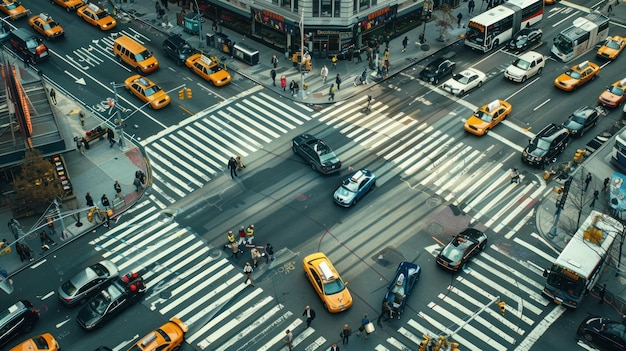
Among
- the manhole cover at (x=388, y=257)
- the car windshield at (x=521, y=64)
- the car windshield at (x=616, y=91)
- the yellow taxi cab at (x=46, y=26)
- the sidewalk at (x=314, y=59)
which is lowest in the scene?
the manhole cover at (x=388, y=257)

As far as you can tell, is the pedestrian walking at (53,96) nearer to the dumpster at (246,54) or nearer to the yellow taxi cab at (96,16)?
the yellow taxi cab at (96,16)

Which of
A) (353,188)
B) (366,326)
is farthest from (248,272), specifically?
(353,188)

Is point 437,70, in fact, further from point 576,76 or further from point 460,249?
Answer: point 460,249

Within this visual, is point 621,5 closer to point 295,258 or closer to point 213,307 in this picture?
point 295,258

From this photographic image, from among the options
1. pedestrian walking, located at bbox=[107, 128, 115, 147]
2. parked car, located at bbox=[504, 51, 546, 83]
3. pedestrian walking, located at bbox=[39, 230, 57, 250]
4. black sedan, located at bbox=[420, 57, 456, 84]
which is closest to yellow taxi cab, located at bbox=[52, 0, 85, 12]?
pedestrian walking, located at bbox=[107, 128, 115, 147]

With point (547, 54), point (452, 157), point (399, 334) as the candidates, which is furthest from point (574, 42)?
point (399, 334)

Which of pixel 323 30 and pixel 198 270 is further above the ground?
pixel 323 30

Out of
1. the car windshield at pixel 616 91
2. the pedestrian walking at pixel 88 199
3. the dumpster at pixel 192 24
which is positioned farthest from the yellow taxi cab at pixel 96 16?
the car windshield at pixel 616 91

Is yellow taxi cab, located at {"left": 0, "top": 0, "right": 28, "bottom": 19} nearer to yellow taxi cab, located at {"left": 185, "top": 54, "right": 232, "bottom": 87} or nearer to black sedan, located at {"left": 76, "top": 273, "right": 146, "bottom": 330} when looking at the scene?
yellow taxi cab, located at {"left": 185, "top": 54, "right": 232, "bottom": 87}

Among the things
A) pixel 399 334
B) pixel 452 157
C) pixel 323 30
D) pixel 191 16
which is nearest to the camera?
pixel 399 334
